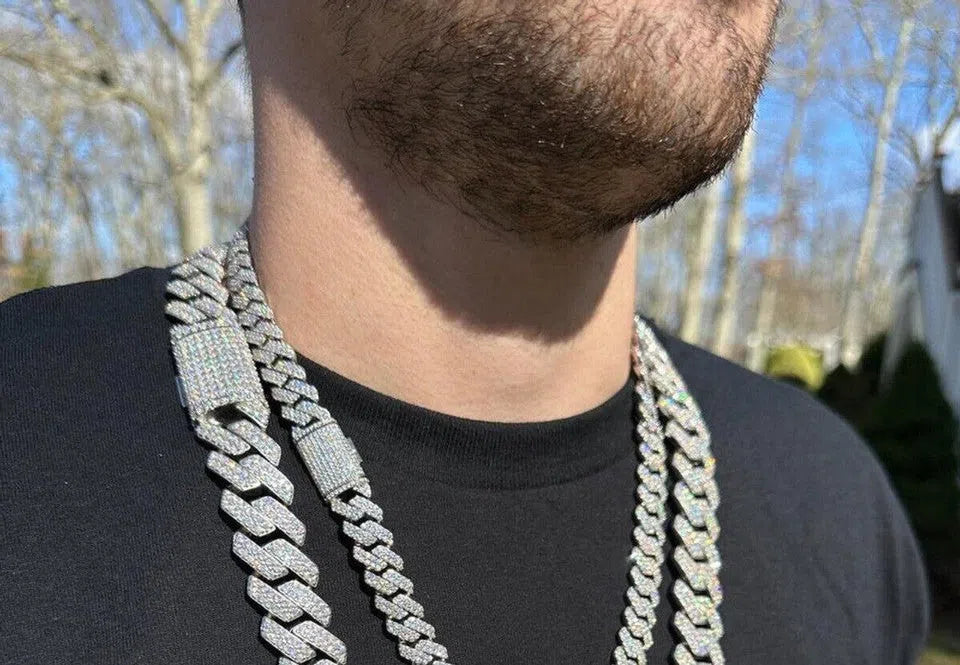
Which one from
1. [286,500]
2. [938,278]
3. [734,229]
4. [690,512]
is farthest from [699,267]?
[286,500]

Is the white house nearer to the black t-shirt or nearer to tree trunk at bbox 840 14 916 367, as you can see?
tree trunk at bbox 840 14 916 367

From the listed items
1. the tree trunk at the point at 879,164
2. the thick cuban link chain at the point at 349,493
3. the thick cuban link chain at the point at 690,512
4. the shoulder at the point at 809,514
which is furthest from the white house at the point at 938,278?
the thick cuban link chain at the point at 349,493

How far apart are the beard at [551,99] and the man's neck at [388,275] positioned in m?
0.04

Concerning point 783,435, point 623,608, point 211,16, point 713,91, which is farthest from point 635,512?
point 211,16

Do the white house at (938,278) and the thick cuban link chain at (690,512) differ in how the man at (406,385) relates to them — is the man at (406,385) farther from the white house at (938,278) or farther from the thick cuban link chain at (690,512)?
the white house at (938,278)

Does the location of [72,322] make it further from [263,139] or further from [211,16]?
[211,16]

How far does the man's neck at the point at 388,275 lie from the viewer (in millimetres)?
1055

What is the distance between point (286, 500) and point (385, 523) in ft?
0.43

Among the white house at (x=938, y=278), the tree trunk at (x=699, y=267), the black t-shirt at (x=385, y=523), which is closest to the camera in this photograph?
the black t-shirt at (x=385, y=523)

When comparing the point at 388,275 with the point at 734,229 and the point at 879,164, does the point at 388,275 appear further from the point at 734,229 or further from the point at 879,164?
the point at 879,164

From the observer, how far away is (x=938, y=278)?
1099cm

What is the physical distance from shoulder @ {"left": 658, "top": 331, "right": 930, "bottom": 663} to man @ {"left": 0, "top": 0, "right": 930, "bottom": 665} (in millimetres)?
33

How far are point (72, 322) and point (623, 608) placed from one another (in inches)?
32.6

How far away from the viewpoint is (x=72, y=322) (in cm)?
109
